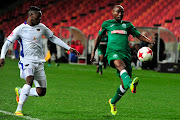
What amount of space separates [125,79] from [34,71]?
4.80 ft

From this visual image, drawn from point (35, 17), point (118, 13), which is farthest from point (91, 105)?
point (35, 17)

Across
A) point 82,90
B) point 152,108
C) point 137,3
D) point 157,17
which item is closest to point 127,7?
point 137,3

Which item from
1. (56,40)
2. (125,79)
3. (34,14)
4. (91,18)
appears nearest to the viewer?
(125,79)

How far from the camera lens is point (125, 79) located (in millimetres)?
5613

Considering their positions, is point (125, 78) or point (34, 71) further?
point (34, 71)

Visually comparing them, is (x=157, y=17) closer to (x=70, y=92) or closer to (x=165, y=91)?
(x=165, y=91)

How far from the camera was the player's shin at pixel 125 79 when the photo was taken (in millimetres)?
5523

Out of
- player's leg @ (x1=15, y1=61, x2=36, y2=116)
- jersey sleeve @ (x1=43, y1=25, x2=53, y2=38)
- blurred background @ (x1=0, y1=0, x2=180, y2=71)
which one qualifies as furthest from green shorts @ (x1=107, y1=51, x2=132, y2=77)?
blurred background @ (x1=0, y1=0, x2=180, y2=71)

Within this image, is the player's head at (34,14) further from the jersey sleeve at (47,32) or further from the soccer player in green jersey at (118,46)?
the soccer player in green jersey at (118,46)

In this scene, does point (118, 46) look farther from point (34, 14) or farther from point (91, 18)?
point (91, 18)

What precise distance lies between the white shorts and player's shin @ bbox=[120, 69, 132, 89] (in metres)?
1.31

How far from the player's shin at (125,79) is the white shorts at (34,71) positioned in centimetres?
131

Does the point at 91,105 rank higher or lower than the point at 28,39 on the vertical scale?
lower

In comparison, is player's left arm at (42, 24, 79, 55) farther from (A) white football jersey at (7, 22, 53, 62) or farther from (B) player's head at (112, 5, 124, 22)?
(B) player's head at (112, 5, 124, 22)
